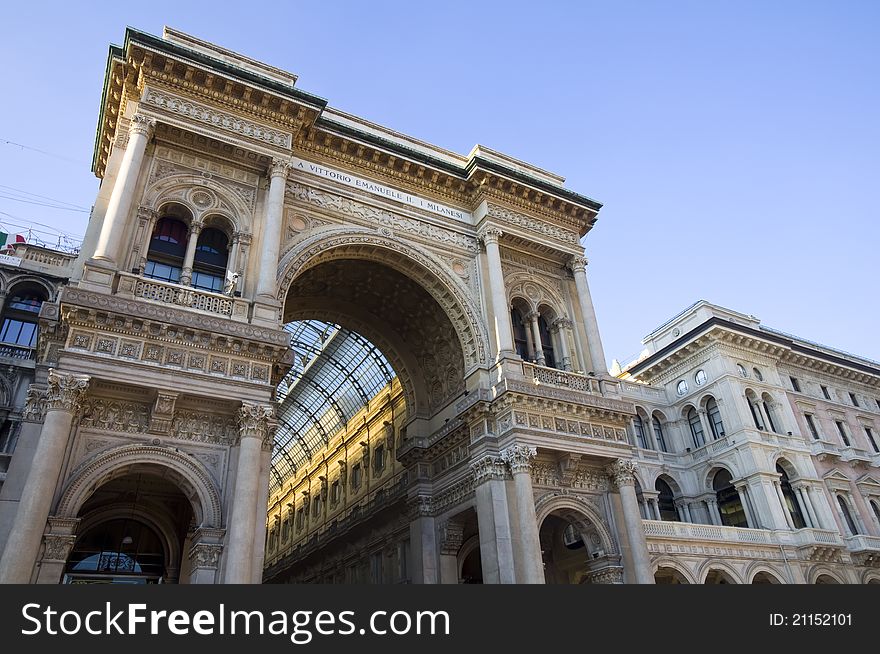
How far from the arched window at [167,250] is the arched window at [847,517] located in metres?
40.9

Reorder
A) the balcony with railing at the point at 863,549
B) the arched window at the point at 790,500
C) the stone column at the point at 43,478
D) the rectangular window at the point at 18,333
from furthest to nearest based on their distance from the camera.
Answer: the arched window at the point at 790,500 → the balcony with railing at the point at 863,549 → the rectangular window at the point at 18,333 → the stone column at the point at 43,478

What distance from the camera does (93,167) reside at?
24.7 meters

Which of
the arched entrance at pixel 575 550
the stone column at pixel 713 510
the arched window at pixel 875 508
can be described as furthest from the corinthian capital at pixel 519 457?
the arched window at pixel 875 508

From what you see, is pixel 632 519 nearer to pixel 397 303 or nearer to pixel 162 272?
pixel 397 303

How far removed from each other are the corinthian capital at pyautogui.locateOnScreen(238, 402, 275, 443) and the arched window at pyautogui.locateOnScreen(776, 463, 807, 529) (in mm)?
32800

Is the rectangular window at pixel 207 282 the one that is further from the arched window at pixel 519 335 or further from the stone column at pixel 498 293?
the arched window at pixel 519 335

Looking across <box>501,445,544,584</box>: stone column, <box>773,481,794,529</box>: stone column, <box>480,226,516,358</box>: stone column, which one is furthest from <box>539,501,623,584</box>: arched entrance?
<box>773,481,794,529</box>: stone column

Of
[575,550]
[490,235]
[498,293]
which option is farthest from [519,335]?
[575,550]

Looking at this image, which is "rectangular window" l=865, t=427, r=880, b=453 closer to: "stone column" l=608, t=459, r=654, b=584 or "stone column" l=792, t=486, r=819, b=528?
"stone column" l=792, t=486, r=819, b=528

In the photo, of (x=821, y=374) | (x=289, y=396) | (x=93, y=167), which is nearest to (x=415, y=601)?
(x=93, y=167)

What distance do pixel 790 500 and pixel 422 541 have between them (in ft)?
86.5

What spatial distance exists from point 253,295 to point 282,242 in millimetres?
3260

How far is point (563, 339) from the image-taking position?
86.7ft

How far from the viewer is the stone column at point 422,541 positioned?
23.4 metres
